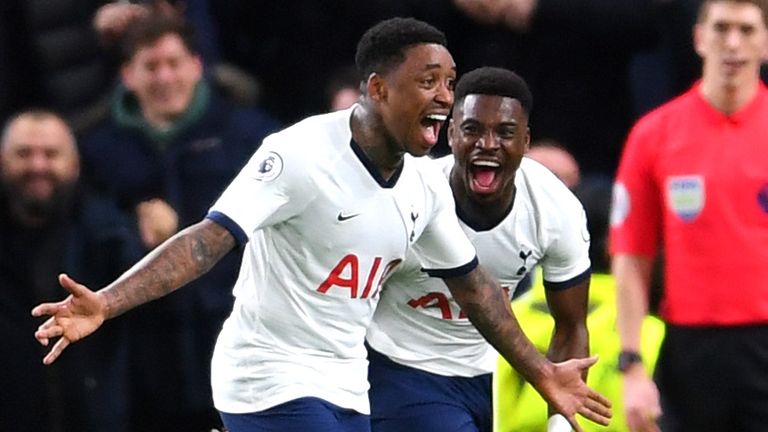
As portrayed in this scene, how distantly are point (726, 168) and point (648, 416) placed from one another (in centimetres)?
83

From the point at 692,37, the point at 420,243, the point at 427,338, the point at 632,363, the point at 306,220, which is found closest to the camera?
the point at 306,220

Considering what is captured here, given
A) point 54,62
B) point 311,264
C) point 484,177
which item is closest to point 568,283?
point 484,177

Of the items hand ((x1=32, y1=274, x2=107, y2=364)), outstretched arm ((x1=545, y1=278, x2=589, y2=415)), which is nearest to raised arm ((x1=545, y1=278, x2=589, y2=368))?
outstretched arm ((x1=545, y1=278, x2=589, y2=415))

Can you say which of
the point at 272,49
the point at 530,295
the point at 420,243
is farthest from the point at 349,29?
the point at 420,243

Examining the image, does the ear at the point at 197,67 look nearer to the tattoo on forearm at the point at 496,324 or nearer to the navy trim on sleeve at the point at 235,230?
the tattoo on forearm at the point at 496,324

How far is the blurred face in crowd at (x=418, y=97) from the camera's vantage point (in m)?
5.50

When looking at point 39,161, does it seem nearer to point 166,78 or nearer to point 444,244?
point 166,78

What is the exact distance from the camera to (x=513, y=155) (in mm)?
6051

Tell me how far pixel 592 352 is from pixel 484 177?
3.37 feet

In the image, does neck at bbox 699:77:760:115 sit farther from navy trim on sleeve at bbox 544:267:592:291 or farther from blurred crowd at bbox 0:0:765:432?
navy trim on sleeve at bbox 544:267:592:291

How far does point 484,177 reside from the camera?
609cm

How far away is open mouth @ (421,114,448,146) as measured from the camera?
18.1ft

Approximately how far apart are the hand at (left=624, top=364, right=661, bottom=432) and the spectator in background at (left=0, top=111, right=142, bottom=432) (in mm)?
1714

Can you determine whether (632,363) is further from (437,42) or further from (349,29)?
(349,29)
